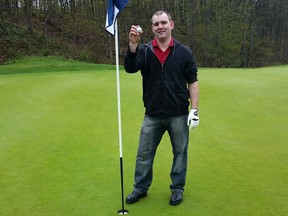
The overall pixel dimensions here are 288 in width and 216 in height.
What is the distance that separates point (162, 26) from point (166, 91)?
2.05 ft

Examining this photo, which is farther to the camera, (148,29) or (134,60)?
(148,29)

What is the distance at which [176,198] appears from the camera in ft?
12.9

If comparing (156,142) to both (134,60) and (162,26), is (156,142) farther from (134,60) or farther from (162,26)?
(162,26)

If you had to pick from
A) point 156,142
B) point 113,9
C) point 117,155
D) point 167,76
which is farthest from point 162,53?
point 117,155

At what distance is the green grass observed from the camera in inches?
155

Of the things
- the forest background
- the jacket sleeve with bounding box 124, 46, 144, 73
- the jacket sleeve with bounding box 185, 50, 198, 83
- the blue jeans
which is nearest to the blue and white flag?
the jacket sleeve with bounding box 124, 46, 144, 73

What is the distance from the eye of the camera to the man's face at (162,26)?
3771mm

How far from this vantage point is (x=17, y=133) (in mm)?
6457

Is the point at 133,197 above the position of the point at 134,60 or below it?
below

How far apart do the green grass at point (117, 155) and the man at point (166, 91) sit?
0.38 m

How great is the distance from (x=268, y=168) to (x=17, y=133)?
154 inches

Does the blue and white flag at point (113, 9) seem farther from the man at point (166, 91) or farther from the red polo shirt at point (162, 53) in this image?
the red polo shirt at point (162, 53)

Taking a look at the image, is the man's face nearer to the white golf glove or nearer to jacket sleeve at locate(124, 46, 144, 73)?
jacket sleeve at locate(124, 46, 144, 73)

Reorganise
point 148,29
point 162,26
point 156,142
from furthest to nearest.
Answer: point 148,29
point 156,142
point 162,26
